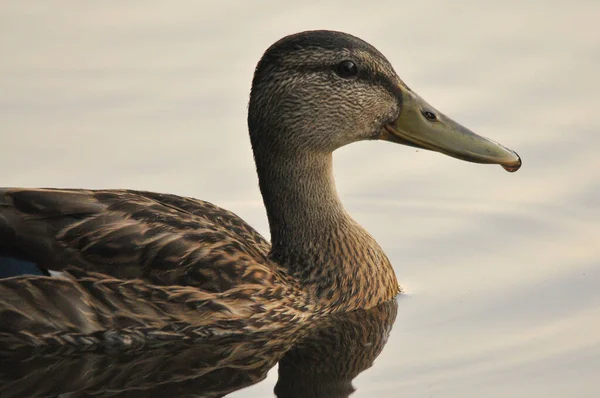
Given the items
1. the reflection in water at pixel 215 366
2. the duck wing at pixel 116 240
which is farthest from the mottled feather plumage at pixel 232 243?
the reflection in water at pixel 215 366

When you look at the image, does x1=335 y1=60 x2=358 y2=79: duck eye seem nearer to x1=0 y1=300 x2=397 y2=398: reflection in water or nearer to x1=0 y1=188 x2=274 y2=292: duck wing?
x1=0 y1=188 x2=274 y2=292: duck wing

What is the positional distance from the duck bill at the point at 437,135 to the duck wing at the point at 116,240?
152 centimetres

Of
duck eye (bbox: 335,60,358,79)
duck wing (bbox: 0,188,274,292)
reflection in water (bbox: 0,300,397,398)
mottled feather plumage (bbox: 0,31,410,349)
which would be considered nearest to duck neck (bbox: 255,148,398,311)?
mottled feather plumage (bbox: 0,31,410,349)

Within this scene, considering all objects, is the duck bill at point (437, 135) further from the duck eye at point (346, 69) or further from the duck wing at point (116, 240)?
the duck wing at point (116, 240)

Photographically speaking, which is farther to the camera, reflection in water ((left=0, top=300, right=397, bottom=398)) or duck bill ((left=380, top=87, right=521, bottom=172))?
duck bill ((left=380, top=87, right=521, bottom=172))

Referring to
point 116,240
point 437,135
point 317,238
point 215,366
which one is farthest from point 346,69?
point 215,366

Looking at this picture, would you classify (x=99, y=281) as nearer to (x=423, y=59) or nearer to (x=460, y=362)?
(x=460, y=362)

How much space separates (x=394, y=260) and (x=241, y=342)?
1893 mm

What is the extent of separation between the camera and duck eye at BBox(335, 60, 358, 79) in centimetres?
1224

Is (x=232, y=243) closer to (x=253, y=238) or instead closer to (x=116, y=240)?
(x=253, y=238)

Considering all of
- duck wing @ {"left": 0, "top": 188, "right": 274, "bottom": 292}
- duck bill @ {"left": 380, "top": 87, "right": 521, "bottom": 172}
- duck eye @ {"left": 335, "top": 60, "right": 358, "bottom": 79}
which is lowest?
duck wing @ {"left": 0, "top": 188, "right": 274, "bottom": 292}

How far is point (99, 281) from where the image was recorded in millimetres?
11828

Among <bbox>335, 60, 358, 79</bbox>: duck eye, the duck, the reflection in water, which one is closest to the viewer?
the reflection in water

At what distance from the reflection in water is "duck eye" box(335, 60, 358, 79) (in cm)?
186
